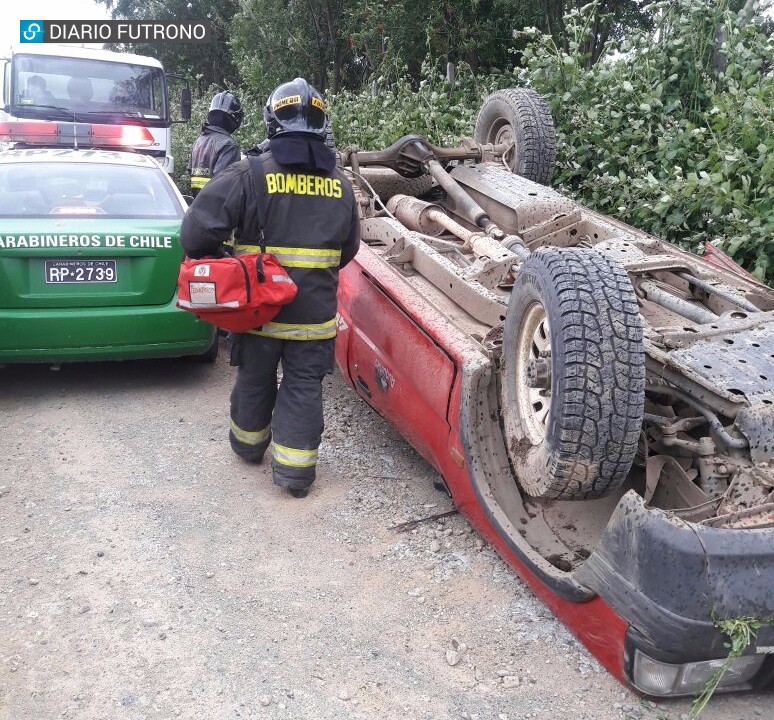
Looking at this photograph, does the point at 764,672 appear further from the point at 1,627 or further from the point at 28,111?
the point at 28,111

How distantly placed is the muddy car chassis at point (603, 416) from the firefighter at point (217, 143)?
2.91 metres

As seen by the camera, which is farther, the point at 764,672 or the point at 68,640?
the point at 68,640

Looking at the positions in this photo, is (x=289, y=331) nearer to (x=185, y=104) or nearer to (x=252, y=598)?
(x=252, y=598)

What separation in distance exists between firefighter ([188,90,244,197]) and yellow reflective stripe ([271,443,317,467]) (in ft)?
12.3

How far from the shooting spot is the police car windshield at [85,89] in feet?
34.0

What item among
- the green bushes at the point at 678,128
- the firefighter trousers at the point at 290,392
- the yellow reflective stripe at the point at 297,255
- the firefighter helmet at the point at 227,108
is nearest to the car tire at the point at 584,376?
the yellow reflective stripe at the point at 297,255

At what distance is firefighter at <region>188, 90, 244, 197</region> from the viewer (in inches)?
271

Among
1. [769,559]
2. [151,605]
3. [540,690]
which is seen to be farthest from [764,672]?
[151,605]

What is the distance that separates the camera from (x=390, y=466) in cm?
423

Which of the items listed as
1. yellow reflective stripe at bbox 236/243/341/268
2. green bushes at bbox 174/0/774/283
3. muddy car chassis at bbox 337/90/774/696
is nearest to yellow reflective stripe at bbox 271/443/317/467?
muddy car chassis at bbox 337/90/774/696

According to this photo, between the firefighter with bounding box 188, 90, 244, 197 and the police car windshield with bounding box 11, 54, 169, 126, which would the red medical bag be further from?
the police car windshield with bounding box 11, 54, 169, 126

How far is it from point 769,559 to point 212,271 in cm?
243

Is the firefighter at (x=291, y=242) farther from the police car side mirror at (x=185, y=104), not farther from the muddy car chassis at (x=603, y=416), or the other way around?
the police car side mirror at (x=185, y=104)

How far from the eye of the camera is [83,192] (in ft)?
17.0
